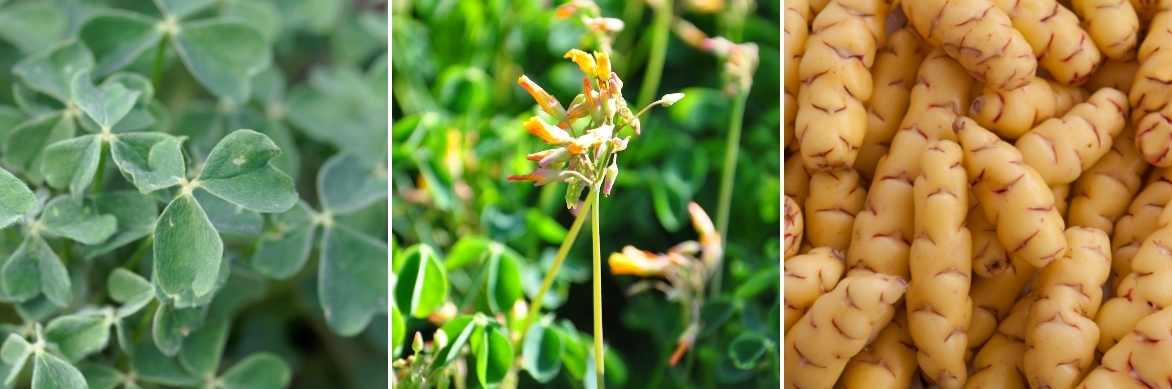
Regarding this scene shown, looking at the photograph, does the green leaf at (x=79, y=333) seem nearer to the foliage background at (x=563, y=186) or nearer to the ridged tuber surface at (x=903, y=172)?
the foliage background at (x=563, y=186)

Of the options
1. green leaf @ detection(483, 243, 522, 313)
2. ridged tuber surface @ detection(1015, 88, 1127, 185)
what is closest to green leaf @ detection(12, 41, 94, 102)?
green leaf @ detection(483, 243, 522, 313)

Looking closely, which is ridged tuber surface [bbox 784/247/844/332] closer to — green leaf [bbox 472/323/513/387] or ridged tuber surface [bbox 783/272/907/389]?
ridged tuber surface [bbox 783/272/907/389]

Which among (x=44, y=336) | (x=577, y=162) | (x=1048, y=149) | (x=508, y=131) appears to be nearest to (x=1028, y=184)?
(x=1048, y=149)

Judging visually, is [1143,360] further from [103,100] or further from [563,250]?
[103,100]

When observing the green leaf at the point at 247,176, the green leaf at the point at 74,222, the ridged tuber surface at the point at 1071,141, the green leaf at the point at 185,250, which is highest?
the ridged tuber surface at the point at 1071,141

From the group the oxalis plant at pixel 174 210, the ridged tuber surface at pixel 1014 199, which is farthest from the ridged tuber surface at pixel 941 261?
the oxalis plant at pixel 174 210
